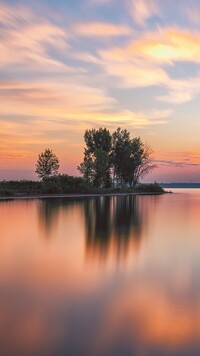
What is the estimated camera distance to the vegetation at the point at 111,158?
206 ft

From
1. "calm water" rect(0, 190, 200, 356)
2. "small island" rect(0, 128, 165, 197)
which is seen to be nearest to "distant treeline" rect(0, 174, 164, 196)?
"small island" rect(0, 128, 165, 197)

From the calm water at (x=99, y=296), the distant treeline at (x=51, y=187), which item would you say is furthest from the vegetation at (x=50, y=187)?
the calm water at (x=99, y=296)

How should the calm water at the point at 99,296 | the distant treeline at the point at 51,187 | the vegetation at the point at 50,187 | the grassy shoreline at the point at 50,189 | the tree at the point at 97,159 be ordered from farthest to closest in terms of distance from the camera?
the tree at the point at 97,159
the distant treeline at the point at 51,187
the vegetation at the point at 50,187
the grassy shoreline at the point at 50,189
the calm water at the point at 99,296

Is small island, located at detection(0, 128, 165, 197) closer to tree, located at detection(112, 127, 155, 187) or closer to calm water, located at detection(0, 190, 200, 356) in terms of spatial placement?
tree, located at detection(112, 127, 155, 187)

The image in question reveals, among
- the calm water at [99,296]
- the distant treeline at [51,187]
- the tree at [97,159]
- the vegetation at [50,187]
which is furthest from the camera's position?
the tree at [97,159]

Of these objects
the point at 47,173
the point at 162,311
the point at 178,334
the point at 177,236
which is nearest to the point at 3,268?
the point at 162,311

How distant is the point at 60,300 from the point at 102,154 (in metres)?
57.1

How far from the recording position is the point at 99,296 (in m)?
6.83

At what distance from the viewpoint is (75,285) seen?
761 cm

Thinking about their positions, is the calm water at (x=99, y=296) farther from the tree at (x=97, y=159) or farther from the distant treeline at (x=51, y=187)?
the tree at (x=97, y=159)

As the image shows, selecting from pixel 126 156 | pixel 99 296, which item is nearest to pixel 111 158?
pixel 126 156

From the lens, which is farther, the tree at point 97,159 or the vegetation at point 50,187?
the tree at point 97,159

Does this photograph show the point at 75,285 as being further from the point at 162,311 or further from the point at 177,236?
the point at 177,236

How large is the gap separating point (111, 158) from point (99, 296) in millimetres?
63518
